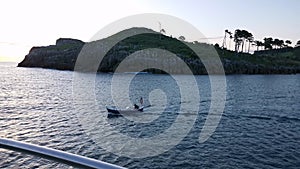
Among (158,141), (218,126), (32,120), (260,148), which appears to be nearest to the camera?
(260,148)

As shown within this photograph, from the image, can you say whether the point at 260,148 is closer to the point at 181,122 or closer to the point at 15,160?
the point at 181,122

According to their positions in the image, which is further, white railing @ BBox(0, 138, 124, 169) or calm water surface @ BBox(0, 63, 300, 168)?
calm water surface @ BBox(0, 63, 300, 168)

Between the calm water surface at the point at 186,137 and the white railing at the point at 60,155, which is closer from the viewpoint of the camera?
the white railing at the point at 60,155

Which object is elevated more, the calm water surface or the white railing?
the white railing

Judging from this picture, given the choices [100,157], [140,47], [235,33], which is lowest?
[100,157]

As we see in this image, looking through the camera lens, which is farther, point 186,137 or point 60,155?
point 186,137

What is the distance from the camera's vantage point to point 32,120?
104ft

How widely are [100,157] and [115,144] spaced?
3.36 m

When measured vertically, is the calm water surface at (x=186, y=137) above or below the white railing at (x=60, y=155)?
below

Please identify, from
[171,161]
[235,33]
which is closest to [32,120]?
[171,161]

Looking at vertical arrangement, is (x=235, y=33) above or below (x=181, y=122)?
above

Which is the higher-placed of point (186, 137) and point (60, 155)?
point (60, 155)

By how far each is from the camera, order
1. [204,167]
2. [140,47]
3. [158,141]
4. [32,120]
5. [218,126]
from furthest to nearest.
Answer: [140,47] → [32,120] → [218,126] → [158,141] → [204,167]

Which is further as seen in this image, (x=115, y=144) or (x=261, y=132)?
(x=261, y=132)
